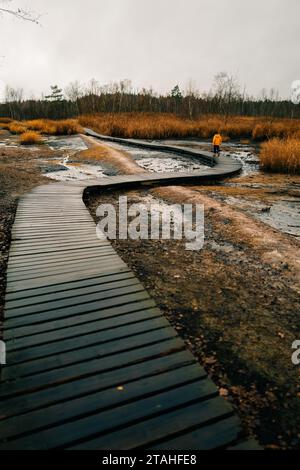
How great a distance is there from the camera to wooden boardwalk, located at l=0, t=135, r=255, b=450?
1.57 m

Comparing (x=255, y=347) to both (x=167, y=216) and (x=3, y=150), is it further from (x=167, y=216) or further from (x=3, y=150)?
(x=3, y=150)

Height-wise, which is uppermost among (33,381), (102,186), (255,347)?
(102,186)

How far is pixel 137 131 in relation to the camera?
65.5 feet

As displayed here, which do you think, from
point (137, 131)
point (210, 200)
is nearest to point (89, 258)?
point (210, 200)

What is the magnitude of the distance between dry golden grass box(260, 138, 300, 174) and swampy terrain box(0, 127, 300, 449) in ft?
5.36

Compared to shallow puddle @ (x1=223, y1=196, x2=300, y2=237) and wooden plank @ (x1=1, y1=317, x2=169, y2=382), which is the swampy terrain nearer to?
shallow puddle @ (x1=223, y1=196, x2=300, y2=237)

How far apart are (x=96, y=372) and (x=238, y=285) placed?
87.2 inches

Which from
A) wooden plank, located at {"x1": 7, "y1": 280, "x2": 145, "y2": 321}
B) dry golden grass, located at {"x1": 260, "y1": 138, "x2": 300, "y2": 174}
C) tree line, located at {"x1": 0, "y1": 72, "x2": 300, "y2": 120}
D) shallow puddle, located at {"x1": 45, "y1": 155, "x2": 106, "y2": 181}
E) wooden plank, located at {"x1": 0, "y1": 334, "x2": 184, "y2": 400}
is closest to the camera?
wooden plank, located at {"x1": 0, "y1": 334, "x2": 184, "y2": 400}

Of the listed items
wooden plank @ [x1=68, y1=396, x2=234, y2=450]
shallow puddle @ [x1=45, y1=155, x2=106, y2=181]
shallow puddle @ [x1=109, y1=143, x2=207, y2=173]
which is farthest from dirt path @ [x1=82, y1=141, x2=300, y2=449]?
shallow puddle @ [x1=109, y1=143, x2=207, y2=173]

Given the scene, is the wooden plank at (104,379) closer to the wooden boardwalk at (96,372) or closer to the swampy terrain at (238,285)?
the wooden boardwalk at (96,372)

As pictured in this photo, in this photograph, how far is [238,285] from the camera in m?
3.71

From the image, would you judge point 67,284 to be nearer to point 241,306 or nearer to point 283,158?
point 241,306

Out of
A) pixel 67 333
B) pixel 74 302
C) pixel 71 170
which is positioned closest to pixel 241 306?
pixel 74 302

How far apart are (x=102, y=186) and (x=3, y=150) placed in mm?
7724
